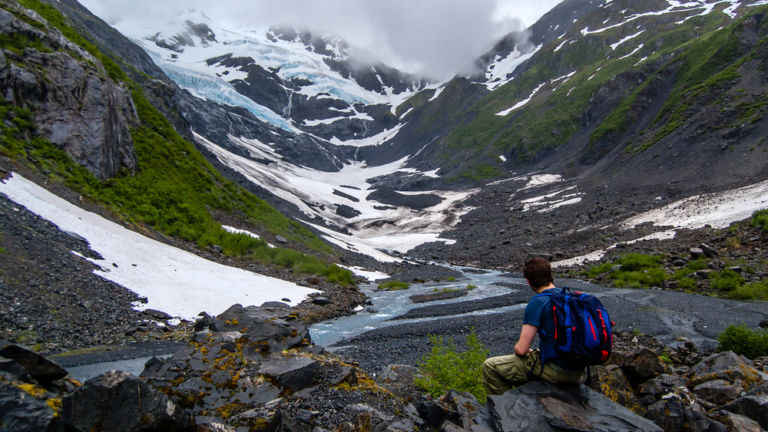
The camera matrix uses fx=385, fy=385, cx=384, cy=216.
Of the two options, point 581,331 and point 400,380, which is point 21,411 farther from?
point 581,331

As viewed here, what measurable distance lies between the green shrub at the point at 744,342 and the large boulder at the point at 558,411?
794cm

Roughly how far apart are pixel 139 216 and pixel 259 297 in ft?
36.2

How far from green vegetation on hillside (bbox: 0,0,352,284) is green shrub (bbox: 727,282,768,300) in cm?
2293

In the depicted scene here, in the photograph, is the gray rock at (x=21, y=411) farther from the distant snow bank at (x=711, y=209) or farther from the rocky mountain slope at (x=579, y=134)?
the rocky mountain slope at (x=579, y=134)

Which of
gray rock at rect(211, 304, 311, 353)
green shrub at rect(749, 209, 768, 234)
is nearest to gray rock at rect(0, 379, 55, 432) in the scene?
gray rock at rect(211, 304, 311, 353)

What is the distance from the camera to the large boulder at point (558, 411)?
175 inches

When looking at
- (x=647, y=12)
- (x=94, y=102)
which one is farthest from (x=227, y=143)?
(x=647, y=12)

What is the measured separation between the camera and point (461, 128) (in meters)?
182

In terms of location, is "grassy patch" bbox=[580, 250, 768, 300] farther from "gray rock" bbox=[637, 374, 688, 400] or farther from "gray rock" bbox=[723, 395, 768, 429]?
"gray rock" bbox=[723, 395, 768, 429]

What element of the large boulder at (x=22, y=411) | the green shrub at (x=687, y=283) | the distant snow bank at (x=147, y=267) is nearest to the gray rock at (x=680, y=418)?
the large boulder at (x=22, y=411)

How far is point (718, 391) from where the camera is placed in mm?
6223

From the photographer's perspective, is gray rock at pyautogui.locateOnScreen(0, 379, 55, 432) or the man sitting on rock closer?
gray rock at pyautogui.locateOnScreen(0, 379, 55, 432)

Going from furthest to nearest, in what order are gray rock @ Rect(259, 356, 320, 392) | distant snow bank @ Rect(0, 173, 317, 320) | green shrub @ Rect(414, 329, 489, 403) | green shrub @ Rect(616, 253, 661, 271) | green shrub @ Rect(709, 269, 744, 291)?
1. green shrub @ Rect(616, 253, 661, 271)
2. green shrub @ Rect(709, 269, 744, 291)
3. distant snow bank @ Rect(0, 173, 317, 320)
4. green shrub @ Rect(414, 329, 489, 403)
5. gray rock @ Rect(259, 356, 320, 392)

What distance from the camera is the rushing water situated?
16.6 m
